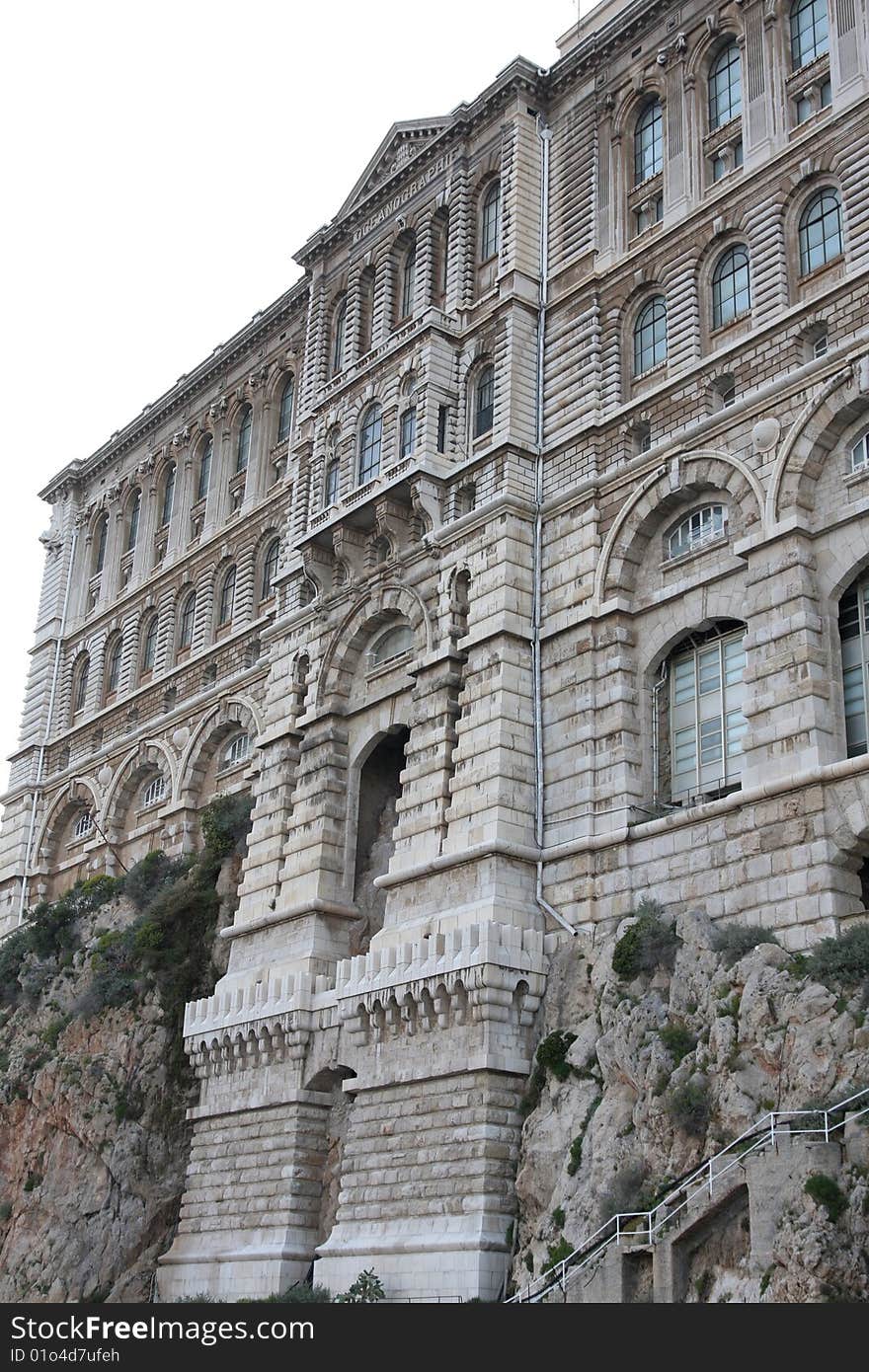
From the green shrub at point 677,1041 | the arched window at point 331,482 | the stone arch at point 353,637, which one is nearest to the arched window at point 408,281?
the arched window at point 331,482

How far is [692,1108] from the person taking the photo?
28.2 meters

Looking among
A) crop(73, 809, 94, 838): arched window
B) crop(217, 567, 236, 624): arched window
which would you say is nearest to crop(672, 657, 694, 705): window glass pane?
crop(217, 567, 236, 624): arched window

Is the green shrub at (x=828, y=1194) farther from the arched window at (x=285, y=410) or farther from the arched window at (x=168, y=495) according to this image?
the arched window at (x=168, y=495)

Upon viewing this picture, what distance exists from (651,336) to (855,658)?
36.8 ft

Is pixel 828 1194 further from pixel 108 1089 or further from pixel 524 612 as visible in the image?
pixel 108 1089

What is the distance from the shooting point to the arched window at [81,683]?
203ft

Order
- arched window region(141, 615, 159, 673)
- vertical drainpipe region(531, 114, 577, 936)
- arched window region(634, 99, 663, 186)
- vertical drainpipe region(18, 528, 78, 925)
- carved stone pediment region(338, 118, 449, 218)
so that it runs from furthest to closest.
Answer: vertical drainpipe region(18, 528, 78, 925) → arched window region(141, 615, 159, 673) → carved stone pediment region(338, 118, 449, 218) → arched window region(634, 99, 663, 186) → vertical drainpipe region(531, 114, 577, 936)

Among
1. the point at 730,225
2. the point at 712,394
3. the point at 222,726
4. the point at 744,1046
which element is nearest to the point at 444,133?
the point at 730,225

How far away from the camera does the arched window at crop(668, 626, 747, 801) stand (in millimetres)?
33938

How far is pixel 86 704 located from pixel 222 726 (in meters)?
10.6

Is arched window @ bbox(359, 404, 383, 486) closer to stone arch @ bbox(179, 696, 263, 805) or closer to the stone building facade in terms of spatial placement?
the stone building facade

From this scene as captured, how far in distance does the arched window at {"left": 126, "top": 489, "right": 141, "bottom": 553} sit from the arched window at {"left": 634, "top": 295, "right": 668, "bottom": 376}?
2746cm

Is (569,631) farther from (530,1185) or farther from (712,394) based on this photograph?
(530,1185)

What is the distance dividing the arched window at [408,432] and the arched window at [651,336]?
260 inches
